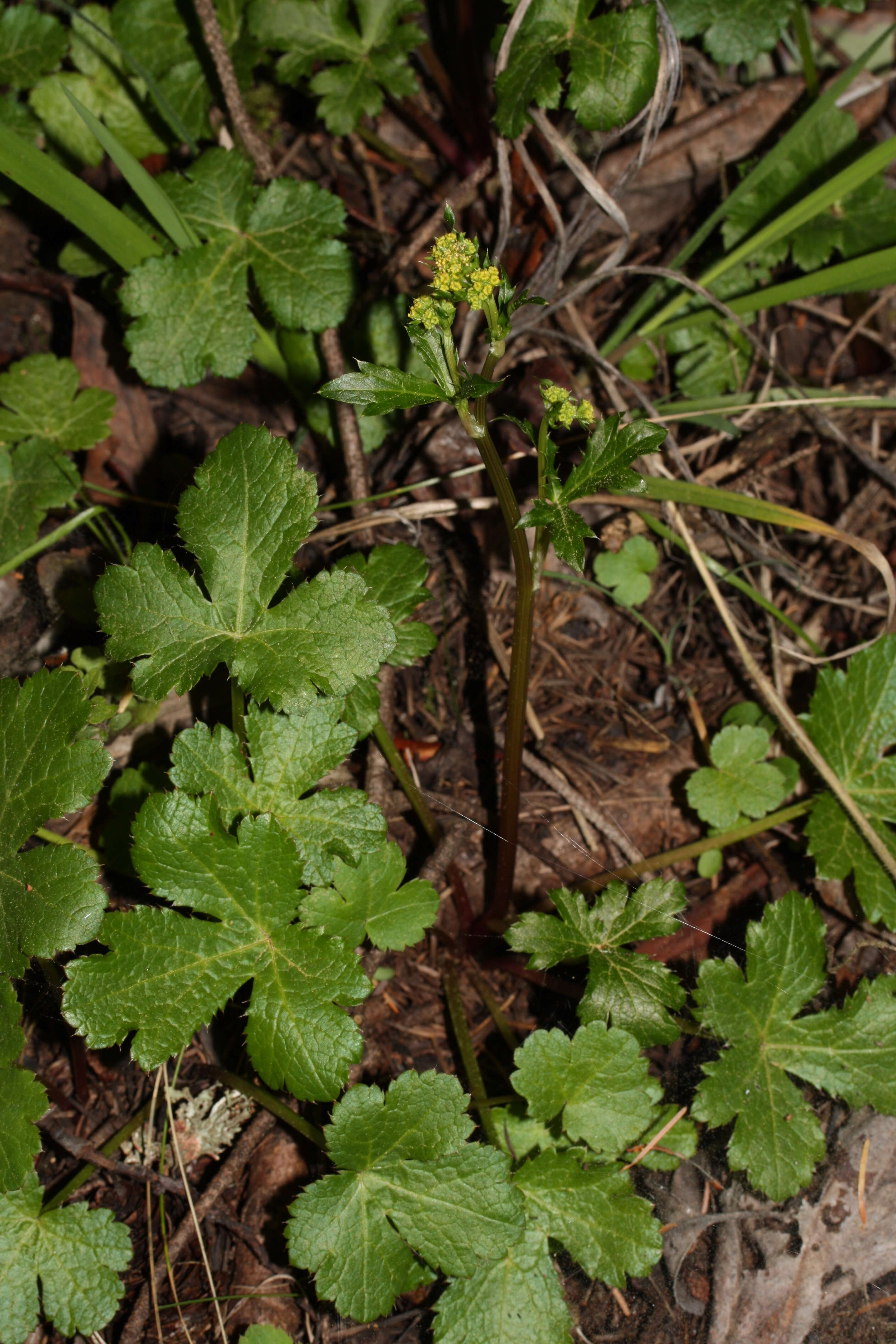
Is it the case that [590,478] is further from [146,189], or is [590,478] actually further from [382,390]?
[146,189]

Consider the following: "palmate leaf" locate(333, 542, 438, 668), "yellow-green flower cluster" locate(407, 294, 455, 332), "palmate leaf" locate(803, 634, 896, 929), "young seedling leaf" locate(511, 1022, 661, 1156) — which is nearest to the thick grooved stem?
"yellow-green flower cluster" locate(407, 294, 455, 332)

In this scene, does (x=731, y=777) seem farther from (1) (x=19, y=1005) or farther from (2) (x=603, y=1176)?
(1) (x=19, y=1005)

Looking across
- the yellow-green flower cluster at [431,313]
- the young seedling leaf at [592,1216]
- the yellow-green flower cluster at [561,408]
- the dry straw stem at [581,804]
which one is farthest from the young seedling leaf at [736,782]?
the yellow-green flower cluster at [431,313]

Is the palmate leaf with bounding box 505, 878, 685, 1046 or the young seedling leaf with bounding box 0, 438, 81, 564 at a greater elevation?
the young seedling leaf with bounding box 0, 438, 81, 564

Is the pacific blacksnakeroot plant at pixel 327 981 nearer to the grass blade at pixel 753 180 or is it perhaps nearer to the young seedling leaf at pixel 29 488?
the young seedling leaf at pixel 29 488

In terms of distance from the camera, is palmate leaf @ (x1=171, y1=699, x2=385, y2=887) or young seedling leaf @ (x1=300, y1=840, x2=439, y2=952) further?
young seedling leaf @ (x1=300, y1=840, x2=439, y2=952)

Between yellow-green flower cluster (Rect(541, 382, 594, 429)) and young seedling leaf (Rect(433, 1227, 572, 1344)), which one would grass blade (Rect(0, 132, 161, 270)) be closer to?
yellow-green flower cluster (Rect(541, 382, 594, 429))

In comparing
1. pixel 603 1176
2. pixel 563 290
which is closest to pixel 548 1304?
pixel 603 1176
